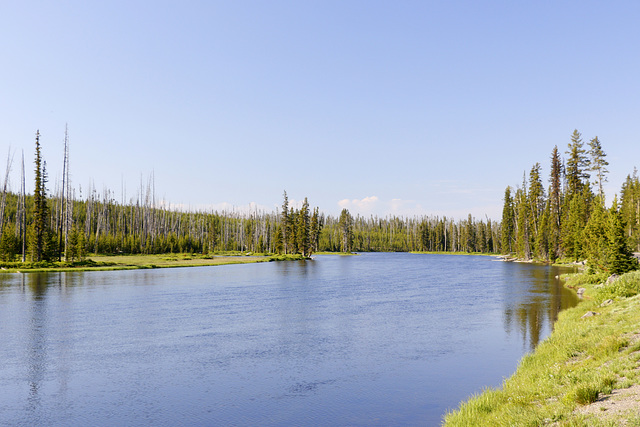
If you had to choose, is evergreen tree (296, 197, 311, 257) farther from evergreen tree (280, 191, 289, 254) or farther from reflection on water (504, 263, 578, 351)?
reflection on water (504, 263, 578, 351)

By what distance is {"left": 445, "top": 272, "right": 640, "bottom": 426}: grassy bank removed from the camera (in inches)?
387

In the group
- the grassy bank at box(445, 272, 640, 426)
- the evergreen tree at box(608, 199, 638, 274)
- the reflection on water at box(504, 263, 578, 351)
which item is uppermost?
the evergreen tree at box(608, 199, 638, 274)

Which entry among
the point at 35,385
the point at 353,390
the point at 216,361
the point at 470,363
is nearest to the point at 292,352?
the point at 216,361

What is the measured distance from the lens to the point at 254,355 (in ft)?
67.7

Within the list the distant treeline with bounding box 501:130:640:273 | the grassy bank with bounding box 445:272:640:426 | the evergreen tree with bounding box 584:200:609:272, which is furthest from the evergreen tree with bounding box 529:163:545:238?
the grassy bank with bounding box 445:272:640:426

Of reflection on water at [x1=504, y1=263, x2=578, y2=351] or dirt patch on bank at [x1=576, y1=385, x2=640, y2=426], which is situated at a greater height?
dirt patch on bank at [x1=576, y1=385, x2=640, y2=426]

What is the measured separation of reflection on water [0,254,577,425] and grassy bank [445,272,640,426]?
179cm

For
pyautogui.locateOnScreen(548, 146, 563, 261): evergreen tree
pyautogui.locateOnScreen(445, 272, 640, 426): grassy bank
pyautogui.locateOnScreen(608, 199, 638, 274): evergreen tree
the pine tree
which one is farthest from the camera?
pyautogui.locateOnScreen(548, 146, 563, 261): evergreen tree

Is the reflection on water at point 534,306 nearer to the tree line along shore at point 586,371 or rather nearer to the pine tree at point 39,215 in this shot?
the tree line along shore at point 586,371

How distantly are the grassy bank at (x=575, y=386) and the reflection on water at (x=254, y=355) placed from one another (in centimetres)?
179

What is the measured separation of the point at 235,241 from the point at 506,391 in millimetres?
185869

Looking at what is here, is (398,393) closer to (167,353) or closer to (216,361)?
(216,361)

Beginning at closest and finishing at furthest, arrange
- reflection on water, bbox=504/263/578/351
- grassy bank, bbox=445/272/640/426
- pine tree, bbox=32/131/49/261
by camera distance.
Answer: grassy bank, bbox=445/272/640/426
reflection on water, bbox=504/263/578/351
pine tree, bbox=32/131/49/261

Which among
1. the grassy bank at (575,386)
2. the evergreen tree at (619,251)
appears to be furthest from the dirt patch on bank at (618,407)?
the evergreen tree at (619,251)
